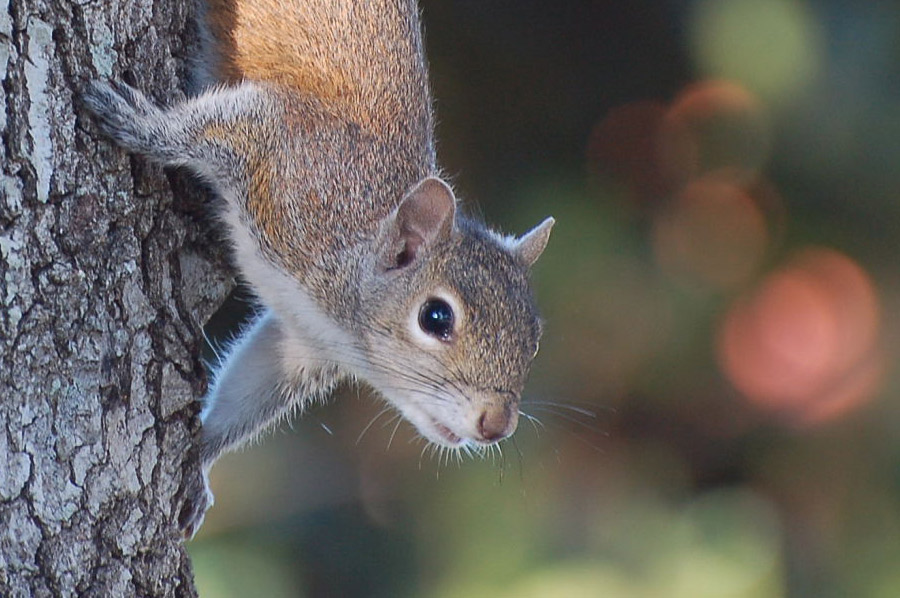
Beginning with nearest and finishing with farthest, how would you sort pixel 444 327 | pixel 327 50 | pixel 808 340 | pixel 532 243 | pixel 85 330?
pixel 85 330
pixel 444 327
pixel 327 50
pixel 532 243
pixel 808 340

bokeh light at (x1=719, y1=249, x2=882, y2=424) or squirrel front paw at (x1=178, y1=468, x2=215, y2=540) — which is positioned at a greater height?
squirrel front paw at (x1=178, y1=468, x2=215, y2=540)

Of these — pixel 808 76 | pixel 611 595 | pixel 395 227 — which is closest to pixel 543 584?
pixel 611 595

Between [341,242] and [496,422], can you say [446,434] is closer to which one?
[496,422]

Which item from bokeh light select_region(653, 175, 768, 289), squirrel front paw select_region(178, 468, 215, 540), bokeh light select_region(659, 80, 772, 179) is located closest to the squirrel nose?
squirrel front paw select_region(178, 468, 215, 540)

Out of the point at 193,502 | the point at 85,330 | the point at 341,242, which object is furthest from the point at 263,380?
the point at 85,330

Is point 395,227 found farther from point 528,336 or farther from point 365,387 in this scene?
point 365,387

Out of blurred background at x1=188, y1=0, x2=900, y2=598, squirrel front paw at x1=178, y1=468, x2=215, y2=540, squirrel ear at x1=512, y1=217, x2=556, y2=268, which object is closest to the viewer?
squirrel front paw at x1=178, y1=468, x2=215, y2=540

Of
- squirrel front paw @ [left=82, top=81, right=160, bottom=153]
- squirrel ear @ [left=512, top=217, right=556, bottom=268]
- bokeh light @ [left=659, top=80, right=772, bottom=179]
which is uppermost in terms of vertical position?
squirrel front paw @ [left=82, top=81, right=160, bottom=153]

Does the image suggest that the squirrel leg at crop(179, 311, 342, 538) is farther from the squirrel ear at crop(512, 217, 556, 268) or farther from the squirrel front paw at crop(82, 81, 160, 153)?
the squirrel front paw at crop(82, 81, 160, 153)

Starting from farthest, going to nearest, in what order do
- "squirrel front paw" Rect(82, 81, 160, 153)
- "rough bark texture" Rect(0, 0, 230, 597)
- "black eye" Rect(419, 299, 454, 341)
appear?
"black eye" Rect(419, 299, 454, 341)
"squirrel front paw" Rect(82, 81, 160, 153)
"rough bark texture" Rect(0, 0, 230, 597)
